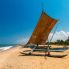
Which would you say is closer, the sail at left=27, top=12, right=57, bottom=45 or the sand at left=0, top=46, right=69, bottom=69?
the sand at left=0, top=46, right=69, bottom=69

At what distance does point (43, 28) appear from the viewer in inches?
886

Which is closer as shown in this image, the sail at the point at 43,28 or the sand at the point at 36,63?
the sand at the point at 36,63

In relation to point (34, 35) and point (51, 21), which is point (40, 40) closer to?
point (34, 35)

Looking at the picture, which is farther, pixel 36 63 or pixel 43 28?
pixel 43 28

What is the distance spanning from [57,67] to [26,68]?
1883 millimetres

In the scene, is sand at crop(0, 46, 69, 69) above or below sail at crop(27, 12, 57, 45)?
below

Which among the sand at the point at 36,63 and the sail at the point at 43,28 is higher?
the sail at the point at 43,28

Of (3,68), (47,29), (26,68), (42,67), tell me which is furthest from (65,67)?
(47,29)

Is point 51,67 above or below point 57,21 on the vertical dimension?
below

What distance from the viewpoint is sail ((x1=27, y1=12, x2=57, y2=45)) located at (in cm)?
2256

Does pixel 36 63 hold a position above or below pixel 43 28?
below

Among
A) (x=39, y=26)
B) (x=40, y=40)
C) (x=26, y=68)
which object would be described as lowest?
(x=26, y=68)

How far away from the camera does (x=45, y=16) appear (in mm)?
22750

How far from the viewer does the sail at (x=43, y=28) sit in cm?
2256
